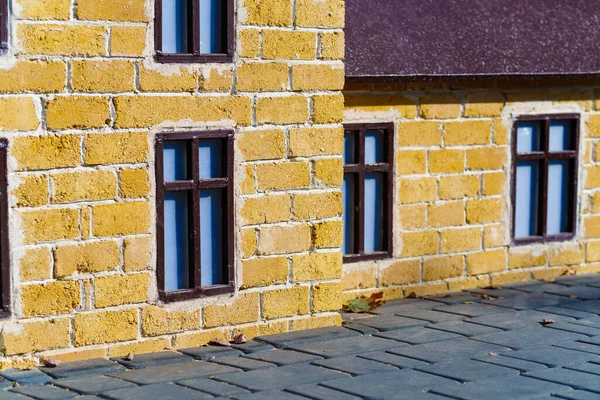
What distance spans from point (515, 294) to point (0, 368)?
5043 millimetres

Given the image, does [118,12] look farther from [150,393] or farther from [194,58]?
[150,393]

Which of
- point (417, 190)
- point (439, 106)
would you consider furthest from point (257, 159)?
point (439, 106)

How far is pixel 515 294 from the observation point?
35.8ft

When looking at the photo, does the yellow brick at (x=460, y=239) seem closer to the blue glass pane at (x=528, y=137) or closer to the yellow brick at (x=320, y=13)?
the blue glass pane at (x=528, y=137)

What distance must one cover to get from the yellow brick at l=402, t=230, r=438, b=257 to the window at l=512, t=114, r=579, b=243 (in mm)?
1057

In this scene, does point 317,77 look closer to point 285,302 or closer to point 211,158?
point 211,158

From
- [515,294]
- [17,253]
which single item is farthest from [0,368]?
[515,294]

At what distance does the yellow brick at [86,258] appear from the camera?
7.89 meters

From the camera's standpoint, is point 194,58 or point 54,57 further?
point 194,58

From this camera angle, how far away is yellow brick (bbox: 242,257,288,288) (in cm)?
881

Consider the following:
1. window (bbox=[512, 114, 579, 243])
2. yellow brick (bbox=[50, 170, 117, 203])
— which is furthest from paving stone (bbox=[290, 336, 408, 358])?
window (bbox=[512, 114, 579, 243])

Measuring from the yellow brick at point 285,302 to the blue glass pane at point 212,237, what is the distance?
0.41 m

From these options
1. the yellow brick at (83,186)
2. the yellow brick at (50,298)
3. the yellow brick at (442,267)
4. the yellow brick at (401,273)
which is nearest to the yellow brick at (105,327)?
the yellow brick at (50,298)

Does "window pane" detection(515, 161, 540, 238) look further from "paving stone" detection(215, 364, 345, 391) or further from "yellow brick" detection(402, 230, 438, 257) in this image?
"paving stone" detection(215, 364, 345, 391)
